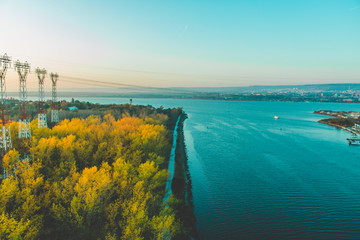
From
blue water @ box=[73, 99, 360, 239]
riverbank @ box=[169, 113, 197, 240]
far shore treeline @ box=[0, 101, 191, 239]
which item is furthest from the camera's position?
blue water @ box=[73, 99, 360, 239]

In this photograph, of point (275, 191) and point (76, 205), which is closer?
point (76, 205)

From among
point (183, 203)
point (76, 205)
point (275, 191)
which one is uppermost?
point (76, 205)

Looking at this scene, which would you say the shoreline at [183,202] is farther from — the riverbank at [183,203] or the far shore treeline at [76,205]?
the far shore treeline at [76,205]

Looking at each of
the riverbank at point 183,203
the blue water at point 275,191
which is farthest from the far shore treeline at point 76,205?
the blue water at point 275,191

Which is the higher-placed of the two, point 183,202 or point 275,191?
point 183,202

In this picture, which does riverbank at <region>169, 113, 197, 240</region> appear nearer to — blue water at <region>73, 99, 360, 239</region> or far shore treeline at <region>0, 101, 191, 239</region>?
blue water at <region>73, 99, 360, 239</region>

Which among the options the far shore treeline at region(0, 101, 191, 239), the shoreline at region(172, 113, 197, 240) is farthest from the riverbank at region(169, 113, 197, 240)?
the far shore treeline at region(0, 101, 191, 239)

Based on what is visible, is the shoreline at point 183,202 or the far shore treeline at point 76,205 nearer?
the far shore treeline at point 76,205

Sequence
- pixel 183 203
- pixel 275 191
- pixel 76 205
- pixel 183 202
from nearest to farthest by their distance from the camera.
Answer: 1. pixel 76 205
2. pixel 183 203
3. pixel 183 202
4. pixel 275 191

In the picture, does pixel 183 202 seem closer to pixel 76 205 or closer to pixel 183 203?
pixel 183 203

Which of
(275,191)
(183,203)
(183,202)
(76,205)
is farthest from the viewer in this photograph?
(275,191)

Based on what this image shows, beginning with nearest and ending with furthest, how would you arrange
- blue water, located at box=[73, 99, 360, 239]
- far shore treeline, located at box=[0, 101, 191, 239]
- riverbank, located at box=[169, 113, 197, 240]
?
far shore treeline, located at box=[0, 101, 191, 239] → riverbank, located at box=[169, 113, 197, 240] → blue water, located at box=[73, 99, 360, 239]

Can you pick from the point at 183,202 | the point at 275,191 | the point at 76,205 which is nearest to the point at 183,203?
the point at 183,202
